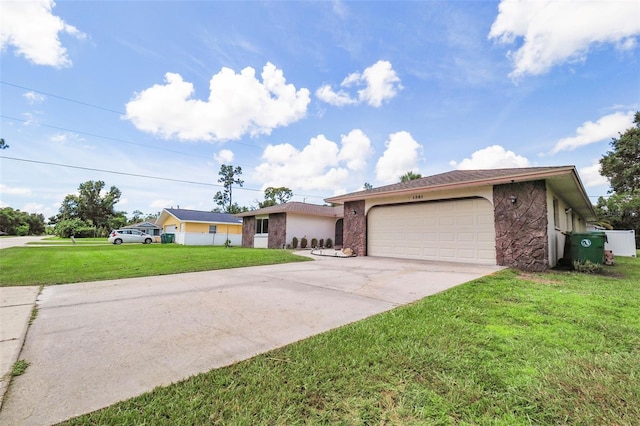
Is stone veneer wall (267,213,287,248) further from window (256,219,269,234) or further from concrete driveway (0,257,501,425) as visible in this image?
concrete driveway (0,257,501,425)

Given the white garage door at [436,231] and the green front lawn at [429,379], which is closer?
the green front lawn at [429,379]

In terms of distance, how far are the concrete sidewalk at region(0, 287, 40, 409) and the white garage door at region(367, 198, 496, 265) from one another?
10.3 metres

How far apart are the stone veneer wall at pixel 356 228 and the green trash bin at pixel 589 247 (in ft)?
23.2

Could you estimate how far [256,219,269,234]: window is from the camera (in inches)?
791

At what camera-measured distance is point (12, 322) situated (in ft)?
11.0

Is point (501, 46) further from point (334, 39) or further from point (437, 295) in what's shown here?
point (437, 295)

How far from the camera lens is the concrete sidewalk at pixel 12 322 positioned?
7.40 feet

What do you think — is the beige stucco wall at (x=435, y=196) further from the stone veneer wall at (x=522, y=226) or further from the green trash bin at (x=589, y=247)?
the green trash bin at (x=589, y=247)

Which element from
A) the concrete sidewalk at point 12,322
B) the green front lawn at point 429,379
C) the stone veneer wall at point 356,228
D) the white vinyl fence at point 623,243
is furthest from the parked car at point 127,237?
the white vinyl fence at point 623,243

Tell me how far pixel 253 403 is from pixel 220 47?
13.8 meters

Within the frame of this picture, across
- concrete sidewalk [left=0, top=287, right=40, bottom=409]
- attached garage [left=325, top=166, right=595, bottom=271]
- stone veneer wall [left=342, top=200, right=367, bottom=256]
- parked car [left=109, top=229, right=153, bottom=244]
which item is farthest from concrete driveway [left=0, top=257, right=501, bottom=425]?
parked car [left=109, top=229, right=153, bottom=244]

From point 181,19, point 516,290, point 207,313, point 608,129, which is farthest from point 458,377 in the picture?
point 608,129

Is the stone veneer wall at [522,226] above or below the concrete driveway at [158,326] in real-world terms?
above

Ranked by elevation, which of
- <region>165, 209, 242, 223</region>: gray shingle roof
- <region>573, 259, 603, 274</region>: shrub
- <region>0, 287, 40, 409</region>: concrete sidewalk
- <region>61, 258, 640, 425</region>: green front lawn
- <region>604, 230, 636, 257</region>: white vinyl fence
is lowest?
<region>0, 287, 40, 409</region>: concrete sidewalk
